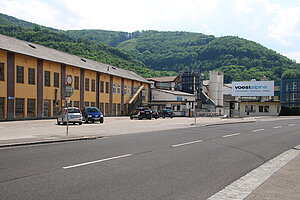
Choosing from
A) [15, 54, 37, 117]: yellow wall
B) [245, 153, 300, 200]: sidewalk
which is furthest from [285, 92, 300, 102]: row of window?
[245, 153, 300, 200]: sidewalk

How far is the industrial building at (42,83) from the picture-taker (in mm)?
36219

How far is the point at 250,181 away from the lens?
7.25 metres

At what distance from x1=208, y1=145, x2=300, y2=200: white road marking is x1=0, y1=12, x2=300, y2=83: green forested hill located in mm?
97724

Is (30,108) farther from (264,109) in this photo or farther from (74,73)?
(264,109)

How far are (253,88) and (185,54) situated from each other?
8873 cm

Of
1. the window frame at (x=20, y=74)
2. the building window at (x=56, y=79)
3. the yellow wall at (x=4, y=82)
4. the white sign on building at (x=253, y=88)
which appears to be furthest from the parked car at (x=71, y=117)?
the white sign on building at (x=253, y=88)

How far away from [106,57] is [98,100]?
6726 centimetres

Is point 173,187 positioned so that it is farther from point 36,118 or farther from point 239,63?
point 239,63

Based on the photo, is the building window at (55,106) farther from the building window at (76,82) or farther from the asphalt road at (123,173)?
the asphalt road at (123,173)

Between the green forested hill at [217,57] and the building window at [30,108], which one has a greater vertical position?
the green forested hill at [217,57]

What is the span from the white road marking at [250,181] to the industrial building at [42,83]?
3176cm

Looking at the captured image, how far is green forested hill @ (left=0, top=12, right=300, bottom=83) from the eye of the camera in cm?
10966

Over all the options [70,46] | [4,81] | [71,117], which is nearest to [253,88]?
[71,117]

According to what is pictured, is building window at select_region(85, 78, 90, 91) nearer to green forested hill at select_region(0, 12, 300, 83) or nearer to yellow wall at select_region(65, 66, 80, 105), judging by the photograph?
yellow wall at select_region(65, 66, 80, 105)
